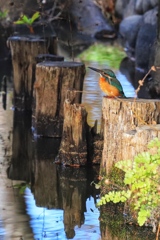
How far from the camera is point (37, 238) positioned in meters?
5.74

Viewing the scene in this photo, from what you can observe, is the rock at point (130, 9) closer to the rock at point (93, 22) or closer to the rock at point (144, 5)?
the rock at point (93, 22)

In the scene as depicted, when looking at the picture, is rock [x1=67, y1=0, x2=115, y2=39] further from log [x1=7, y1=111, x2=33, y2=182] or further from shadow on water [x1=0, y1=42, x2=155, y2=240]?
shadow on water [x1=0, y1=42, x2=155, y2=240]

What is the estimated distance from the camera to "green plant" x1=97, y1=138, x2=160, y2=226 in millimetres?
5383

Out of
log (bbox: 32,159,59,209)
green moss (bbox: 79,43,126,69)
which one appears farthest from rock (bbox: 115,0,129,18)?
log (bbox: 32,159,59,209)

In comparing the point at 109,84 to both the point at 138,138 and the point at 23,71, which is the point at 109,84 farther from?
the point at 23,71

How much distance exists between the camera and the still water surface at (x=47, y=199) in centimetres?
597

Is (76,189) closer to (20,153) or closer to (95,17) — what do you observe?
(20,153)

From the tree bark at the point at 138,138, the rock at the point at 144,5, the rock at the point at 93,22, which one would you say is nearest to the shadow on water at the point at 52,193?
the tree bark at the point at 138,138

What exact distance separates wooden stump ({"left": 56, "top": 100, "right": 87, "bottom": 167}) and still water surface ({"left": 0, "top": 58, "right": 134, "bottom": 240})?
15 cm

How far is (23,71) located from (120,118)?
466 centimetres

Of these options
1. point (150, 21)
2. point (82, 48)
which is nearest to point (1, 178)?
point (150, 21)

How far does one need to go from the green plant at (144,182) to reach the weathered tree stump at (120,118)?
0.82m

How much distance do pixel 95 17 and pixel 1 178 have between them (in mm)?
18522

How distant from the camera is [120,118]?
6.82 m
